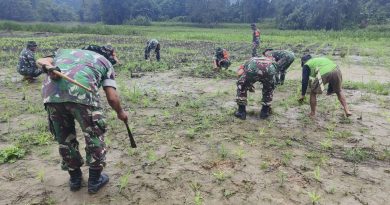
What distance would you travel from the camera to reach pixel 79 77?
3775mm

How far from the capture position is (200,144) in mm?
5797

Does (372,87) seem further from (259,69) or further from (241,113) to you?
(241,113)

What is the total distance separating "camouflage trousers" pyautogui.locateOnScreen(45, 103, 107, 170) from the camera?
3.87 meters

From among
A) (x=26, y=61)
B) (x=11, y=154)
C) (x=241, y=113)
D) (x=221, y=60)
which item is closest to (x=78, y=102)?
(x=11, y=154)

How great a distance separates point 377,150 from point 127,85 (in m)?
6.87

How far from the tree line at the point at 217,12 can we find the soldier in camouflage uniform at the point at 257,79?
45035 millimetres

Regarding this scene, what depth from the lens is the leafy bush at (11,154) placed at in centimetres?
515

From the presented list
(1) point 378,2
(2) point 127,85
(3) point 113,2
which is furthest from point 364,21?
(2) point 127,85

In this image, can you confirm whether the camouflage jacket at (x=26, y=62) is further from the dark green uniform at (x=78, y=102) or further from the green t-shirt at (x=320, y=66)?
the green t-shirt at (x=320, y=66)

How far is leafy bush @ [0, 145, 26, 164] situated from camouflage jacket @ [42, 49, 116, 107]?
6.12 feet

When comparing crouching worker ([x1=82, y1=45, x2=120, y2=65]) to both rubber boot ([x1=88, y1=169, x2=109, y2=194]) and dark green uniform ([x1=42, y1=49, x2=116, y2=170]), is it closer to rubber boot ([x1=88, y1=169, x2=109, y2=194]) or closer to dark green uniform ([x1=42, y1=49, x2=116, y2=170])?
dark green uniform ([x1=42, y1=49, x2=116, y2=170])

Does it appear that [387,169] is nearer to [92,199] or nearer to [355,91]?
[92,199]

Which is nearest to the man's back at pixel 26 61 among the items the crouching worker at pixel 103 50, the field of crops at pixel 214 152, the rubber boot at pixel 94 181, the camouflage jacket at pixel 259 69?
the field of crops at pixel 214 152

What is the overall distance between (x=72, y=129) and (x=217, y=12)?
2386 inches
